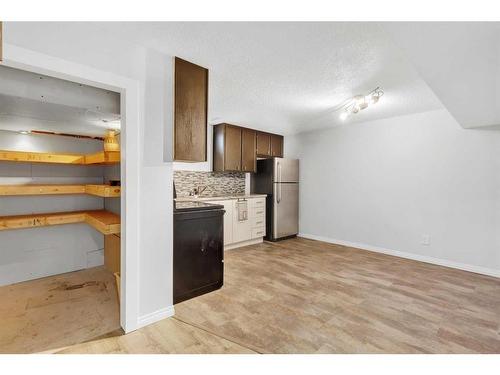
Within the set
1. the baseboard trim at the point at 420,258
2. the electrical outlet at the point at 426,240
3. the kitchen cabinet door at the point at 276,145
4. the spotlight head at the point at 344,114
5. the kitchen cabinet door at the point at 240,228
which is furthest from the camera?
the kitchen cabinet door at the point at 276,145

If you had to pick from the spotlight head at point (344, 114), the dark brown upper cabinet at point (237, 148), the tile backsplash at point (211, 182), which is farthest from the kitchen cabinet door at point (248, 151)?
the spotlight head at point (344, 114)

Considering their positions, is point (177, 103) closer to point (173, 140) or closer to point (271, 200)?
point (173, 140)

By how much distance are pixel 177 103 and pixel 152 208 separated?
0.89m

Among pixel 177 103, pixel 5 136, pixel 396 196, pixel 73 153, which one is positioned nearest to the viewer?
pixel 177 103

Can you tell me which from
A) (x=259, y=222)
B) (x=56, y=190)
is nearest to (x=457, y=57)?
(x=259, y=222)

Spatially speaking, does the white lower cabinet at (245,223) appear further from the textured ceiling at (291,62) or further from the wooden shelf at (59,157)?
the wooden shelf at (59,157)

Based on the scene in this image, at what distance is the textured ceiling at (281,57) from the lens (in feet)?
5.47

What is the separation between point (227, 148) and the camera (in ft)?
14.7

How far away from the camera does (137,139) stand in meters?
1.91

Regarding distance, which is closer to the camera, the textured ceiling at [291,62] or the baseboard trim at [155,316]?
the textured ceiling at [291,62]

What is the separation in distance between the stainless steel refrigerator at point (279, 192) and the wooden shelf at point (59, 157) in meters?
2.83

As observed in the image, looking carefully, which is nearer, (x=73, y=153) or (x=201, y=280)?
(x=201, y=280)

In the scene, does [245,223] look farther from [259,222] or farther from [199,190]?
[199,190]
